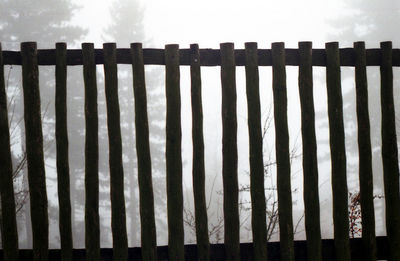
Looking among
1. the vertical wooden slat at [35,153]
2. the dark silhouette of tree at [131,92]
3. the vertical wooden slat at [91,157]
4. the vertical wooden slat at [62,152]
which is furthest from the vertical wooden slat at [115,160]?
the dark silhouette of tree at [131,92]

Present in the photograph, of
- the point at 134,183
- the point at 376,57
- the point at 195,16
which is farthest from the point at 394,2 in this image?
the point at 195,16

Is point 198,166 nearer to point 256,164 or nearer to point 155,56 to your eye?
point 256,164

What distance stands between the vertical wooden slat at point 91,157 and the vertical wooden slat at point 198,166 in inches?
34.9

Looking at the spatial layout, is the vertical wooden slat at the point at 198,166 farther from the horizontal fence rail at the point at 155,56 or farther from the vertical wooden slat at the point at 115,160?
the vertical wooden slat at the point at 115,160

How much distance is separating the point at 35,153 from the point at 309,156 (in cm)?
250

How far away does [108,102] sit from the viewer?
13.3 feet

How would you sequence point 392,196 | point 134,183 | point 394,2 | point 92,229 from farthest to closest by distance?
point 394,2 < point 134,183 < point 392,196 < point 92,229

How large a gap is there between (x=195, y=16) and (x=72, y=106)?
89.9m

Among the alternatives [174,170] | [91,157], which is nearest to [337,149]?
[174,170]

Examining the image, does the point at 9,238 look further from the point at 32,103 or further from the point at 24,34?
the point at 24,34

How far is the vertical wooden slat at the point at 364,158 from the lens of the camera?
4.15 m

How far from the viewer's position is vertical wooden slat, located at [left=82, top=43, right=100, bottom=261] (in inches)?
158

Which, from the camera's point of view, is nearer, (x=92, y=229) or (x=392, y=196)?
(x=92, y=229)

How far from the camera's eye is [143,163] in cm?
401
